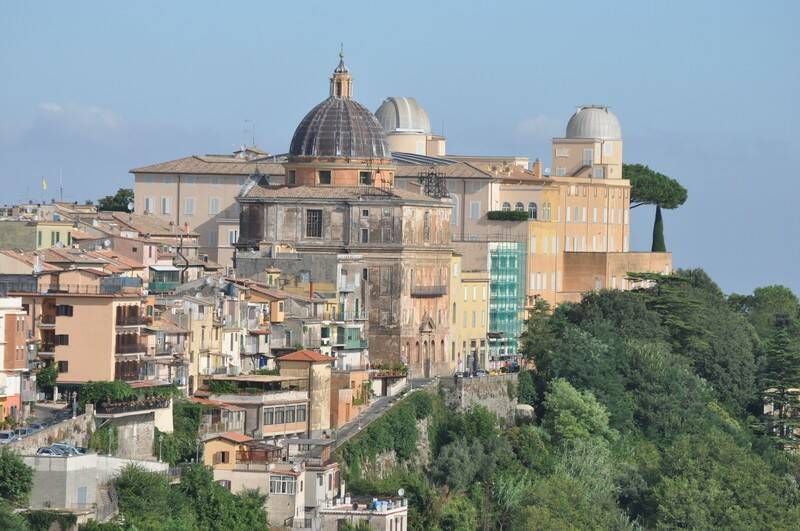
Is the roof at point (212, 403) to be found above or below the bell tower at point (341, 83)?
below

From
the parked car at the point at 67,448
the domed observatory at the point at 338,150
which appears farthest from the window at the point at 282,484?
the domed observatory at the point at 338,150

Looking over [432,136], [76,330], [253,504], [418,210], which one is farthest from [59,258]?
[432,136]

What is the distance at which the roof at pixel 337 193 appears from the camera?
10788 centimetres

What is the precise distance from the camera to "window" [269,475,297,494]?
272 ft

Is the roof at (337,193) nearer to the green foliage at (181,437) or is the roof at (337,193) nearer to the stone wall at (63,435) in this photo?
the green foliage at (181,437)

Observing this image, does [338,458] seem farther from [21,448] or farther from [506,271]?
[506,271]

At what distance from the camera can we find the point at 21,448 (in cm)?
7538

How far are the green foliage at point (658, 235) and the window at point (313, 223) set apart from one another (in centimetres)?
4128

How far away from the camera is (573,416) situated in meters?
105

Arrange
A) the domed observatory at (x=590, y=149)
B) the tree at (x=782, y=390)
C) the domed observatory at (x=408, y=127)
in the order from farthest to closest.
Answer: the domed observatory at (x=590, y=149) → the domed observatory at (x=408, y=127) → the tree at (x=782, y=390)

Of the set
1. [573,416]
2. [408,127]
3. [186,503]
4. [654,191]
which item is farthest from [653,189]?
[186,503]

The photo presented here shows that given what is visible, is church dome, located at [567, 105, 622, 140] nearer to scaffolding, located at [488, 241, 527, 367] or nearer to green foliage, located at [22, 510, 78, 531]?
scaffolding, located at [488, 241, 527, 367]

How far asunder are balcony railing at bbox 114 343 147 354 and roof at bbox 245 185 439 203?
2296cm

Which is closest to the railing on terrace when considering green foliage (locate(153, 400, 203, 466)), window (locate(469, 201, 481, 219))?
green foliage (locate(153, 400, 203, 466))
